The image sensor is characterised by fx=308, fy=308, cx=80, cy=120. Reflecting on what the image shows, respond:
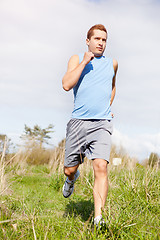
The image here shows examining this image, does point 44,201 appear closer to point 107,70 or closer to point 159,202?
point 159,202

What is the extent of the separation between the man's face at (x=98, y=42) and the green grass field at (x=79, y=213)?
4.72 feet

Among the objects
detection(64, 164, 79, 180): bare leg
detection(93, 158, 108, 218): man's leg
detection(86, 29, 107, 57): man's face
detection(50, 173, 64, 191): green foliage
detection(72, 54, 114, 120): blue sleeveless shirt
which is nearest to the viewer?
detection(93, 158, 108, 218): man's leg

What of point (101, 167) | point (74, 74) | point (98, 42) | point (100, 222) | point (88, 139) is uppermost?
point (98, 42)

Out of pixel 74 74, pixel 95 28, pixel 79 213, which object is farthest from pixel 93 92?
pixel 79 213

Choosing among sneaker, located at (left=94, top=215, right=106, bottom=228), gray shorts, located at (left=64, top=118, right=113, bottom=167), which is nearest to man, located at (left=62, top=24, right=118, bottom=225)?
gray shorts, located at (left=64, top=118, right=113, bottom=167)

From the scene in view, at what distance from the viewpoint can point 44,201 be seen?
470 centimetres

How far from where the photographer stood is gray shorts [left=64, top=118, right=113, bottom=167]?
10.00 feet

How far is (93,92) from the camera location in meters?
3.25

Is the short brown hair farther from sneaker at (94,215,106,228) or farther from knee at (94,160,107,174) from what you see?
sneaker at (94,215,106,228)

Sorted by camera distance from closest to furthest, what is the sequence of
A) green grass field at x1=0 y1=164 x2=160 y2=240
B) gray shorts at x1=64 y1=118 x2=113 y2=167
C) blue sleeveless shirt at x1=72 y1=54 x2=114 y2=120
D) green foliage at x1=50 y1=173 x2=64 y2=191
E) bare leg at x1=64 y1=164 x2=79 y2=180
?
green grass field at x1=0 y1=164 x2=160 y2=240 < gray shorts at x1=64 y1=118 x2=113 y2=167 < blue sleeveless shirt at x1=72 y1=54 x2=114 y2=120 < bare leg at x1=64 y1=164 x2=79 y2=180 < green foliage at x1=50 y1=173 x2=64 y2=191

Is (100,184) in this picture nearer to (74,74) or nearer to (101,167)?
(101,167)

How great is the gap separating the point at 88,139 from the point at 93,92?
1.63ft

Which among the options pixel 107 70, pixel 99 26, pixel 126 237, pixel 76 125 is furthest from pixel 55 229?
pixel 99 26

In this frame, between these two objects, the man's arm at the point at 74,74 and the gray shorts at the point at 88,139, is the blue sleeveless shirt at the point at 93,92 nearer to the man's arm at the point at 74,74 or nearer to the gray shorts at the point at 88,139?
the gray shorts at the point at 88,139
